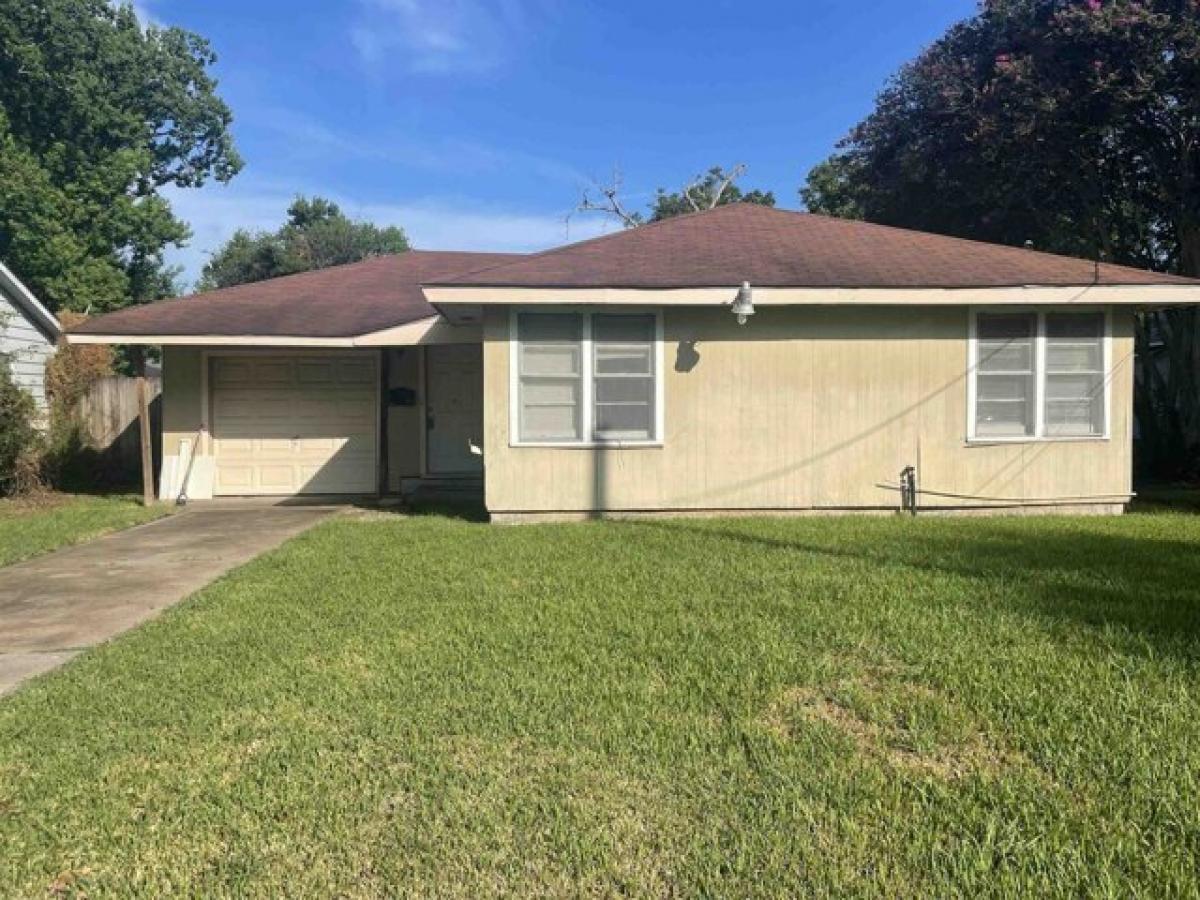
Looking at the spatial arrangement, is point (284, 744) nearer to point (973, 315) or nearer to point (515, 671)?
point (515, 671)

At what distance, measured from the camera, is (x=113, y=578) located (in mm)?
6922

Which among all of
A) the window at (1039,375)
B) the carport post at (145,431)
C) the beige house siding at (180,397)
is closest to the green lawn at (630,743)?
the window at (1039,375)

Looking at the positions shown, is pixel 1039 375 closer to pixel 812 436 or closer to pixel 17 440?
pixel 812 436

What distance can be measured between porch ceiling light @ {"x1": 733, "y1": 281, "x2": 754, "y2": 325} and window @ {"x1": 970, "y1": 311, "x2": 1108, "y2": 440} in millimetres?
2786

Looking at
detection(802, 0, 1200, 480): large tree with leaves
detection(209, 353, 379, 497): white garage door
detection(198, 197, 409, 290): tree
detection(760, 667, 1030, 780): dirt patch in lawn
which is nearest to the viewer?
detection(760, 667, 1030, 780): dirt patch in lawn

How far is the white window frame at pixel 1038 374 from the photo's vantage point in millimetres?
9570

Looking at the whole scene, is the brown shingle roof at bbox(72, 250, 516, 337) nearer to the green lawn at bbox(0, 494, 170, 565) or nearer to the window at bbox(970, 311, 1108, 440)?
the green lawn at bbox(0, 494, 170, 565)

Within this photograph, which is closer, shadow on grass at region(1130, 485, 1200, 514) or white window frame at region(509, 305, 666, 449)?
white window frame at region(509, 305, 666, 449)

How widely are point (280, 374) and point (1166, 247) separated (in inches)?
678

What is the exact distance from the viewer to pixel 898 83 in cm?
1838

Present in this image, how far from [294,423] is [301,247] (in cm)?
4069

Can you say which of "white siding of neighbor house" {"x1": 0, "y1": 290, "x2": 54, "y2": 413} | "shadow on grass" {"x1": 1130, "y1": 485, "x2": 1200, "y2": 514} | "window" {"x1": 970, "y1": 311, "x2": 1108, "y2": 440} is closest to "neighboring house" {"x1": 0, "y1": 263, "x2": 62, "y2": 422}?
"white siding of neighbor house" {"x1": 0, "y1": 290, "x2": 54, "y2": 413}

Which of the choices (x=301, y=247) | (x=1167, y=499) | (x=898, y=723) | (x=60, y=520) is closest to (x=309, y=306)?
(x=60, y=520)

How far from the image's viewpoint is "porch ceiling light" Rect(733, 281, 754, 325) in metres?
8.75
